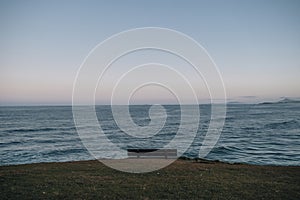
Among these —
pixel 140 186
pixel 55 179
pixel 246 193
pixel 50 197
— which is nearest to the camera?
pixel 50 197

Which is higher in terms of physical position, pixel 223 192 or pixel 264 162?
pixel 223 192

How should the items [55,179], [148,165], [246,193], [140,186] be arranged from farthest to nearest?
1. [148,165]
2. [55,179]
3. [140,186]
4. [246,193]

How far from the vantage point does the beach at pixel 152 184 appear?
10180 mm

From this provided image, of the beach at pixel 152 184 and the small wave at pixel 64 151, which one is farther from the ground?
the beach at pixel 152 184

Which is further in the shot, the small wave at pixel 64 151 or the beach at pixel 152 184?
the small wave at pixel 64 151

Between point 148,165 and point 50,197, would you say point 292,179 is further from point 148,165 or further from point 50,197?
point 50,197

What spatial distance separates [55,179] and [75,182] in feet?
4.08

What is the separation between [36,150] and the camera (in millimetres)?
30969

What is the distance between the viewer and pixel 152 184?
11.8 meters

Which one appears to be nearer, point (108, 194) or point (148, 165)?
point (108, 194)

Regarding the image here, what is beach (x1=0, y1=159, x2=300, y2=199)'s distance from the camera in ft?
33.4

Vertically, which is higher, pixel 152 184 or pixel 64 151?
pixel 152 184

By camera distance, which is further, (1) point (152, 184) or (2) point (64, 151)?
(2) point (64, 151)

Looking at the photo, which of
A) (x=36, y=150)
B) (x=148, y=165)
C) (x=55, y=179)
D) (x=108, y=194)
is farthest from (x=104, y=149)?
(x=108, y=194)
